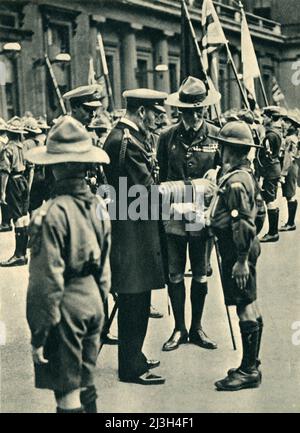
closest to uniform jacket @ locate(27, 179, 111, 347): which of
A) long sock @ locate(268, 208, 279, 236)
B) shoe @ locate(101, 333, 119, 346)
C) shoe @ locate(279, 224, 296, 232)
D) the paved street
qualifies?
the paved street

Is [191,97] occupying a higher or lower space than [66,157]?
higher

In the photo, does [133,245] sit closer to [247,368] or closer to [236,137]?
[236,137]

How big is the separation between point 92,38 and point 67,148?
48.0ft

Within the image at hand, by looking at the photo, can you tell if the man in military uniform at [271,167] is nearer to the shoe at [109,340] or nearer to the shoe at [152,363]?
the shoe at [109,340]

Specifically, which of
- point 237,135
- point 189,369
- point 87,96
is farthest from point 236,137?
point 189,369

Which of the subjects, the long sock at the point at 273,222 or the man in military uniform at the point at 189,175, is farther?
the long sock at the point at 273,222

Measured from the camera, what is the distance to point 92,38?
1808 centimetres

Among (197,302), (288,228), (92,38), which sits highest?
(92,38)

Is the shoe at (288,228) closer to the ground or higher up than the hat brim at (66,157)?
closer to the ground

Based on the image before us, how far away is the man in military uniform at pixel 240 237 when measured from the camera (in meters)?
4.97

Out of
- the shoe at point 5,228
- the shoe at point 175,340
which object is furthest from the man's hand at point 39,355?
the shoe at point 5,228

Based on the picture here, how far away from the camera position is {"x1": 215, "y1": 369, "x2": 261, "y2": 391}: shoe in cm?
511

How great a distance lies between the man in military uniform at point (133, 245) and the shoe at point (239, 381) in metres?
0.43

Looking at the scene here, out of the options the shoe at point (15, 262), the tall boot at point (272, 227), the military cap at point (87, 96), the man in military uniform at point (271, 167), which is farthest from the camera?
the tall boot at point (272, 227)
